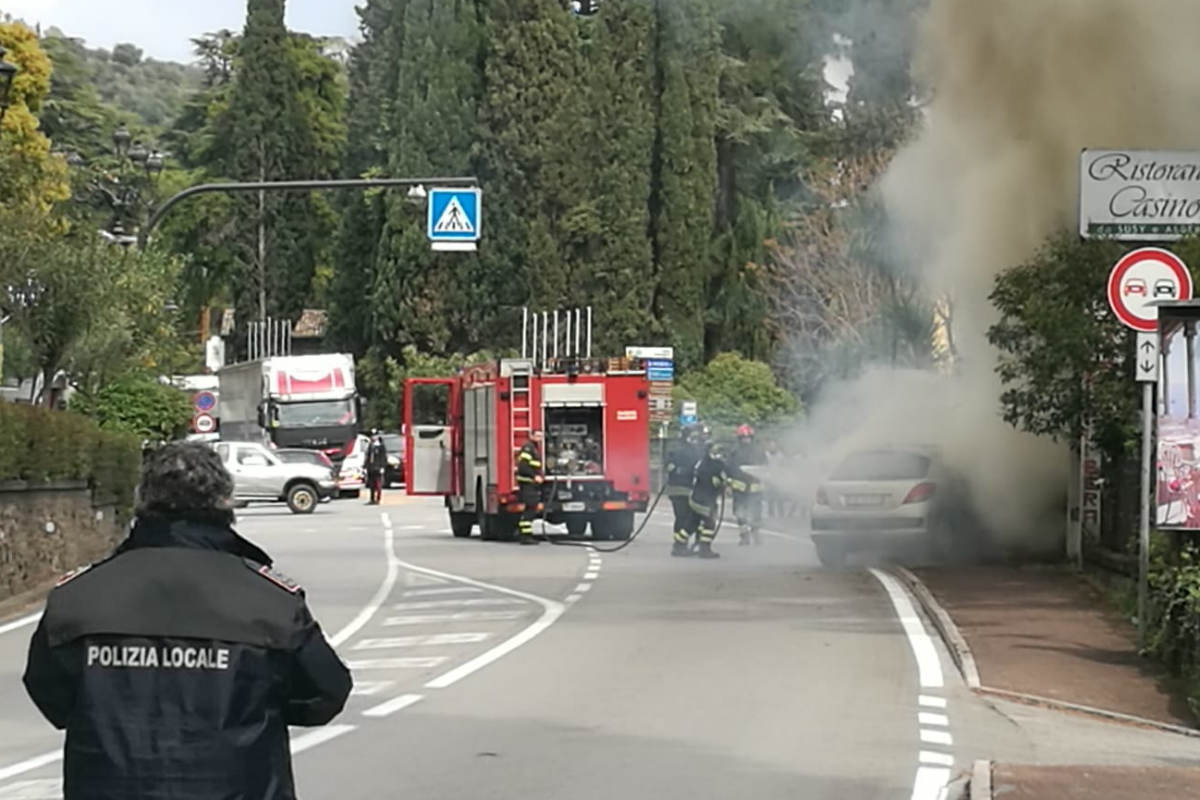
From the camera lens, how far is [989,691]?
1451 cm

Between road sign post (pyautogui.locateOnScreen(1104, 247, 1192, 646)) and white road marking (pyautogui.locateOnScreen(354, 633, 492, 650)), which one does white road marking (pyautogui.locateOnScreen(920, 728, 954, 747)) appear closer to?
road sign post (pyautogui.locateOnScreen(1104, 247, 1192, 646))

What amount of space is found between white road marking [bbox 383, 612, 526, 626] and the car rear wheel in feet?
82.4

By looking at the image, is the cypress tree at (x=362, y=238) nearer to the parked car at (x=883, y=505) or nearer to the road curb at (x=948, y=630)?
the parked car at (x=883, y=505)

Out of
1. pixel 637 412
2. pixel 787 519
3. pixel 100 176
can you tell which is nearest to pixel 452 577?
pixel 637 412

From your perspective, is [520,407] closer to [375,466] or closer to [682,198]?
[375,466]

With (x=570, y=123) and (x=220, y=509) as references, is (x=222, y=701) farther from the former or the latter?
(x=570, y=123)

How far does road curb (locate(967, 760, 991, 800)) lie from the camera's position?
930cm

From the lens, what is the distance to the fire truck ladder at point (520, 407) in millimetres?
32688

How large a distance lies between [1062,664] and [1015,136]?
14.0m

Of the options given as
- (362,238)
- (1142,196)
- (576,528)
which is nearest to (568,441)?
(576,528)

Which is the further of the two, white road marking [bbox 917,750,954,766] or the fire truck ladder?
the fire truck ladder

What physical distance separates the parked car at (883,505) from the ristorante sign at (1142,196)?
319 inches

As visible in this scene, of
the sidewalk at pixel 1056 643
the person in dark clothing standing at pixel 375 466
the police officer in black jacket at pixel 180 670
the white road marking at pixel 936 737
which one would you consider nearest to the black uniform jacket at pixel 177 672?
the police officer in black jacket at pixel 180 670

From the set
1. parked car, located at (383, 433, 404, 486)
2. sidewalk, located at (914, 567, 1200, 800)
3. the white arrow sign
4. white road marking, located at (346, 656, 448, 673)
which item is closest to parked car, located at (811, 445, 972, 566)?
sidewalk, located at (914, 567, 1200, 800)
